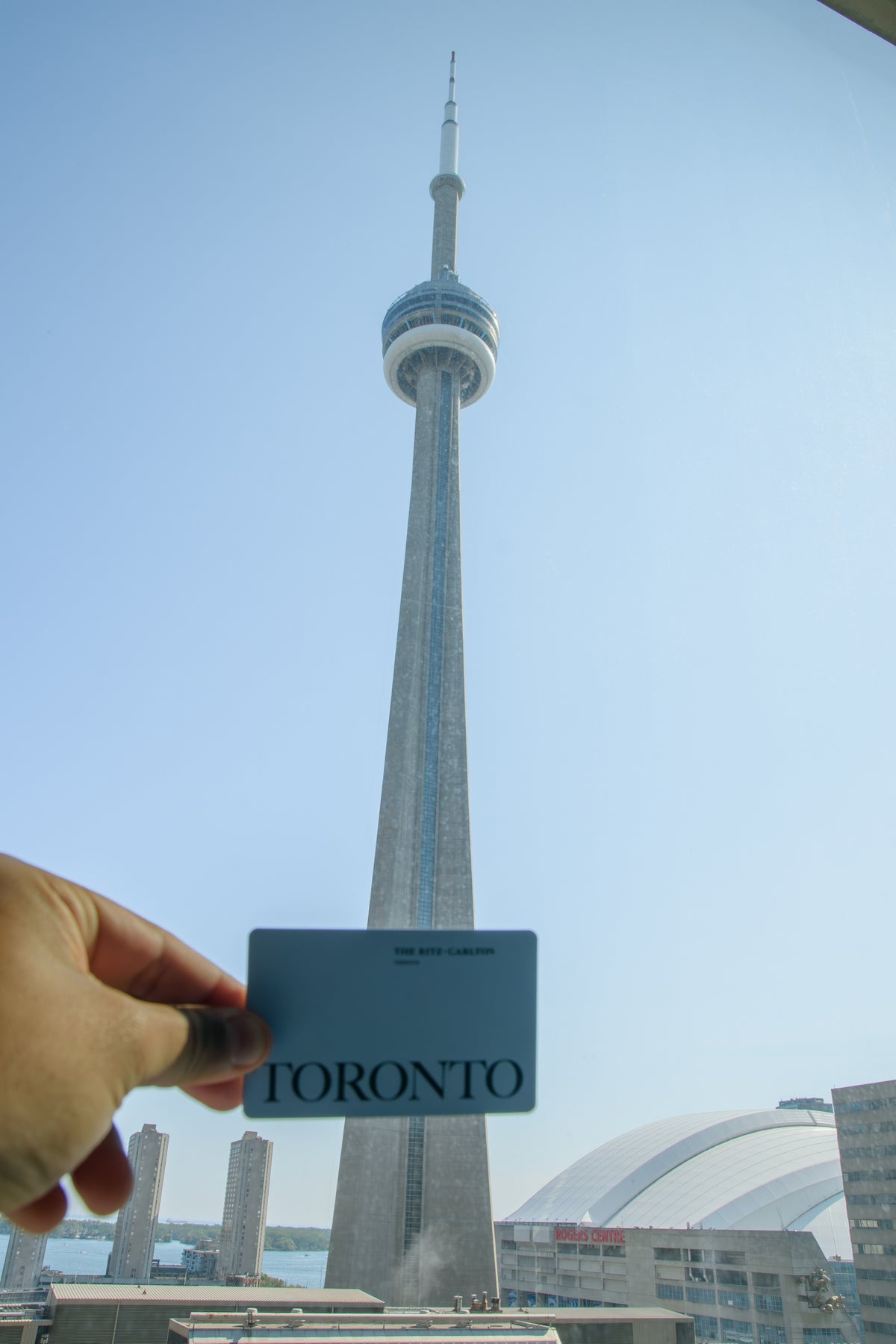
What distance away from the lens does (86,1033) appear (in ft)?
2.33

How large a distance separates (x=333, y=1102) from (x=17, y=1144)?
298 millimetres

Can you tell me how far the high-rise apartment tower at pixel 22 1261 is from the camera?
4.21 meters

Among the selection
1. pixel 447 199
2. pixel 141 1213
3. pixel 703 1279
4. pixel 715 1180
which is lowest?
pixel 703 1279

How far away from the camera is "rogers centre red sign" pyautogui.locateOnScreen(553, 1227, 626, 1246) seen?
20.3 meters

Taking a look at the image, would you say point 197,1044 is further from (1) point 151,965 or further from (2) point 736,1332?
(2) point 736,1332

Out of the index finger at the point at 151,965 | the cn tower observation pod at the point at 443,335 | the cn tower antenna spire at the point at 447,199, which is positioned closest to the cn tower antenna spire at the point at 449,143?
the cn tower antenna spire at the point at 447,199

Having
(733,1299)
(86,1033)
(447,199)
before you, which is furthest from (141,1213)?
(447,199)

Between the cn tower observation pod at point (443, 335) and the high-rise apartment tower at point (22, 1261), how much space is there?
24.8m

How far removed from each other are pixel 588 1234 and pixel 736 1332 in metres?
4.49

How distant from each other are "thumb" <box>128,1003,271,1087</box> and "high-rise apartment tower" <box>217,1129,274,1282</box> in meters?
5.98

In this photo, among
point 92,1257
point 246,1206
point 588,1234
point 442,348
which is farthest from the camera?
point 442,348

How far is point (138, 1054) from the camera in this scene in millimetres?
753

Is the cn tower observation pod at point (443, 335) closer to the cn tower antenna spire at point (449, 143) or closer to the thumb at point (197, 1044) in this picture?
the cn tower antenna spire at point (449, 143)

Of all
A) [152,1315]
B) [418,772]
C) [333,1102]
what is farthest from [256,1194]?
[418,772]
